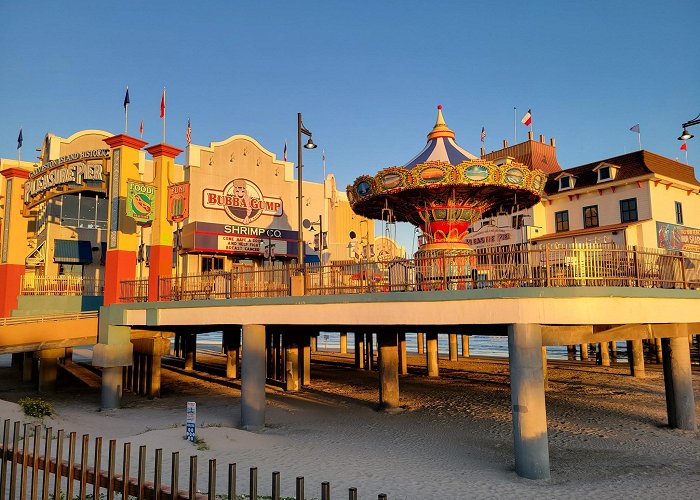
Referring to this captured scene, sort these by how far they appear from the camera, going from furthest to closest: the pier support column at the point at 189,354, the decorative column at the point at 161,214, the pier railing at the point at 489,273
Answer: the pier support column at the point at 189,354, the decorative column at the point at 161,214, the pier railing at the point at 489,273

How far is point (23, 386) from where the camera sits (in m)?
29.3

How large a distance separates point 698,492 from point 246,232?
97.4 feet

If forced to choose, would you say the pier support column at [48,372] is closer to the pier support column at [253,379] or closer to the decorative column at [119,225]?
the decorative column at [119,225]

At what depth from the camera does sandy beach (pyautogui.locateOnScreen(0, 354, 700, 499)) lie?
12359 mm

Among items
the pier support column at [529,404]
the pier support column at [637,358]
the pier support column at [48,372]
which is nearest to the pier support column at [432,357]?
the pier support column at [637,358]

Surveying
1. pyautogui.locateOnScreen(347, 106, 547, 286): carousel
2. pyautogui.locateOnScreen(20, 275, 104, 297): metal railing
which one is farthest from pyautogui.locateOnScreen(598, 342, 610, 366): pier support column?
pyautogui.locateOnScreen(20, 275, 104, 297): metal railing

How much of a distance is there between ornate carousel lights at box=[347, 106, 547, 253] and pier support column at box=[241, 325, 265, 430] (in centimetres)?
734

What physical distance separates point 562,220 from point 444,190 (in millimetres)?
19290

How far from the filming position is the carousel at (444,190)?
1989cm

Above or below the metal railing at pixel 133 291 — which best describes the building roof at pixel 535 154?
above

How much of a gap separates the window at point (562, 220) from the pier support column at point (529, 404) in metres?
26.6

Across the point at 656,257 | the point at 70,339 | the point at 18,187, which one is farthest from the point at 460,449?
the point at 18,187

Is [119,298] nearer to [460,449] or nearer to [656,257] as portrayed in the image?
[460,449]

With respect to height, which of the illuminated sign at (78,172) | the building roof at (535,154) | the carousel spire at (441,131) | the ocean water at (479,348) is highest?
the building roof at (535,154)
